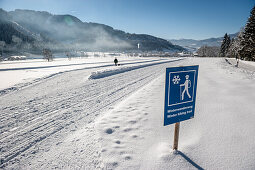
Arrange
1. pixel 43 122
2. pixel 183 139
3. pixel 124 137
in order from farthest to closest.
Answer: pixel 43 122, pixel 124 137, pixel 183 139

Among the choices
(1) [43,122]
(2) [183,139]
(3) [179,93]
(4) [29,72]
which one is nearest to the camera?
(3) [179,93]

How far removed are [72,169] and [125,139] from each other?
50.2 inches

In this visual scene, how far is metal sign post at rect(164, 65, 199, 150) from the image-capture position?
6.97 ft

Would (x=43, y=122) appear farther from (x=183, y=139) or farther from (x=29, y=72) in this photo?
(x=29, y=72)

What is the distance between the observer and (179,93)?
2.26 metres

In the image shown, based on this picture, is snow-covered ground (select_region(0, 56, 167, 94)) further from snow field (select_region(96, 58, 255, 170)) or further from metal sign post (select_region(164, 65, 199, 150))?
metal sign post (select_region(164, 65, 199, 150))

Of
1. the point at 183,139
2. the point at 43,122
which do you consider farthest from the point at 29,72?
the point at 183,139

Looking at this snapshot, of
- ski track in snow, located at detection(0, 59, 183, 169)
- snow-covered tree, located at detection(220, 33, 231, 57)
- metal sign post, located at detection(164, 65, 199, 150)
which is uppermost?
snow-covered tree, located at detection(220, 33, 231, 57)

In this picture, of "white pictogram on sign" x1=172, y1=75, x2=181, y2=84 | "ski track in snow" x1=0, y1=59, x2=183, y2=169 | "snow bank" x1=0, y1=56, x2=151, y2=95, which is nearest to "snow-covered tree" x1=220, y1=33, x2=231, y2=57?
"snow bank" x1=0, y1=56, x2=151, y2=95

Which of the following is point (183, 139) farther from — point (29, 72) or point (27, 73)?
point (29, 72)

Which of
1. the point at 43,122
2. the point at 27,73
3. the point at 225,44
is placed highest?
the point at 225,44

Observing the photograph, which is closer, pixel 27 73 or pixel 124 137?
pixel 124 137

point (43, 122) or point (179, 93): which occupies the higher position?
point (179, 93)

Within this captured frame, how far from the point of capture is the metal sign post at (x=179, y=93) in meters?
2.13
